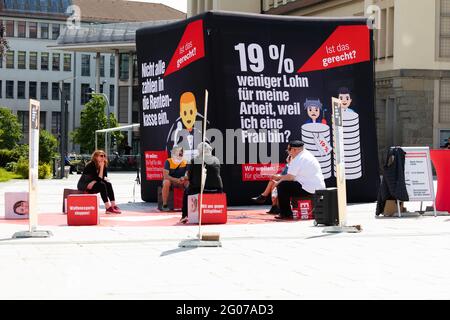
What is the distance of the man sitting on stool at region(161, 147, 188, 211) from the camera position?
20844 mm

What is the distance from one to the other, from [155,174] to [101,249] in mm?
11298

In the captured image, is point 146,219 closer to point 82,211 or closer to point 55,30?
point 82,211

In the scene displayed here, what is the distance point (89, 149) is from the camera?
308 feet

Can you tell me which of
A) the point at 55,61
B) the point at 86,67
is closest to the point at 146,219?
the point at 55,61

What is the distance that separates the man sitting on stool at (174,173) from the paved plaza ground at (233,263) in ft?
13.6

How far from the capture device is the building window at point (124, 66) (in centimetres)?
10512

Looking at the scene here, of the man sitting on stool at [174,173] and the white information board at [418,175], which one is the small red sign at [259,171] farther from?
the white information board at [418,175]

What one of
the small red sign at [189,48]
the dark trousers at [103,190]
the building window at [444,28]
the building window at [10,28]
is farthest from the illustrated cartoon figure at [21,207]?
the building window at [10,28]

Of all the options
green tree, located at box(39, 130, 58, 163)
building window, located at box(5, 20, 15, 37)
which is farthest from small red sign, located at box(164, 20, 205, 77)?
building window, located at box(5, 20, 15, 37)

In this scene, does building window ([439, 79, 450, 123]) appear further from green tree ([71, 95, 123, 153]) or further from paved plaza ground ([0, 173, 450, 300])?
green tree ([71, 95, 123, 153])

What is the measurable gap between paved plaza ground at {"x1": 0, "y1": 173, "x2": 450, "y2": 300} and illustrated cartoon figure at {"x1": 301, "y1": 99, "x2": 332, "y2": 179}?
558 centimetres

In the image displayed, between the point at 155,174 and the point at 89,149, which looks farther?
the point at 89,149
